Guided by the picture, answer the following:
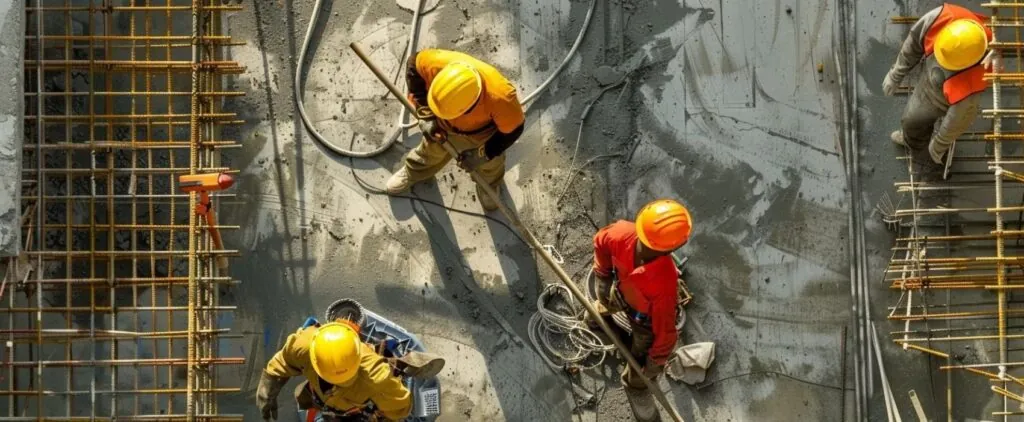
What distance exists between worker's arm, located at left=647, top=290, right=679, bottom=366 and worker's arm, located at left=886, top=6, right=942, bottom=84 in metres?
2.50

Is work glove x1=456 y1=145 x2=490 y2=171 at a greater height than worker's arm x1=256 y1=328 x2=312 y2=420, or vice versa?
work glove x1=456 y1=145 x2=490 y2=171

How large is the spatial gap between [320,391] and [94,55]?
3.33 m

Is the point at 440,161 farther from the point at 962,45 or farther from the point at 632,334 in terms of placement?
the point at 962,45

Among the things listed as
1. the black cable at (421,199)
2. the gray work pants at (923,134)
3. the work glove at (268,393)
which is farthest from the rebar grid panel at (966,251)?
the work glove at (268,393)

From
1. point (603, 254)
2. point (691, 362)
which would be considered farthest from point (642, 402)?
point (603, 254)

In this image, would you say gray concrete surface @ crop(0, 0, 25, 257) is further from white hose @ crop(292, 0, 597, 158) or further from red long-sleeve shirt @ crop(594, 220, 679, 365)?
red long-sleeve shirt @ crop(594, 220, 679, 365)

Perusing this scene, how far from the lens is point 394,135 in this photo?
9.80 metres

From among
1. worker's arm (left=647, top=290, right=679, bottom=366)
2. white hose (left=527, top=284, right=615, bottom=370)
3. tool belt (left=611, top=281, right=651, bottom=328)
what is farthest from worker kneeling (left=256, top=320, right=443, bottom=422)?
worker's arm (left=647, top=290, right=679, bottom=366)

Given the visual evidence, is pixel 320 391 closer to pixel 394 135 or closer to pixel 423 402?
pixel 423 402

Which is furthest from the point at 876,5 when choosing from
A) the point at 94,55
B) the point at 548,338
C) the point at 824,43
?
the point at 94,55

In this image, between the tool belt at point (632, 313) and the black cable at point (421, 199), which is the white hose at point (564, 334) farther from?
the tool belt at point (632, 313)

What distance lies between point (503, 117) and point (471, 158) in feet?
1.70

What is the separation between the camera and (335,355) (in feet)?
26.6

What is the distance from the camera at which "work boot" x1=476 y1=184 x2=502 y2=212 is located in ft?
31.6
